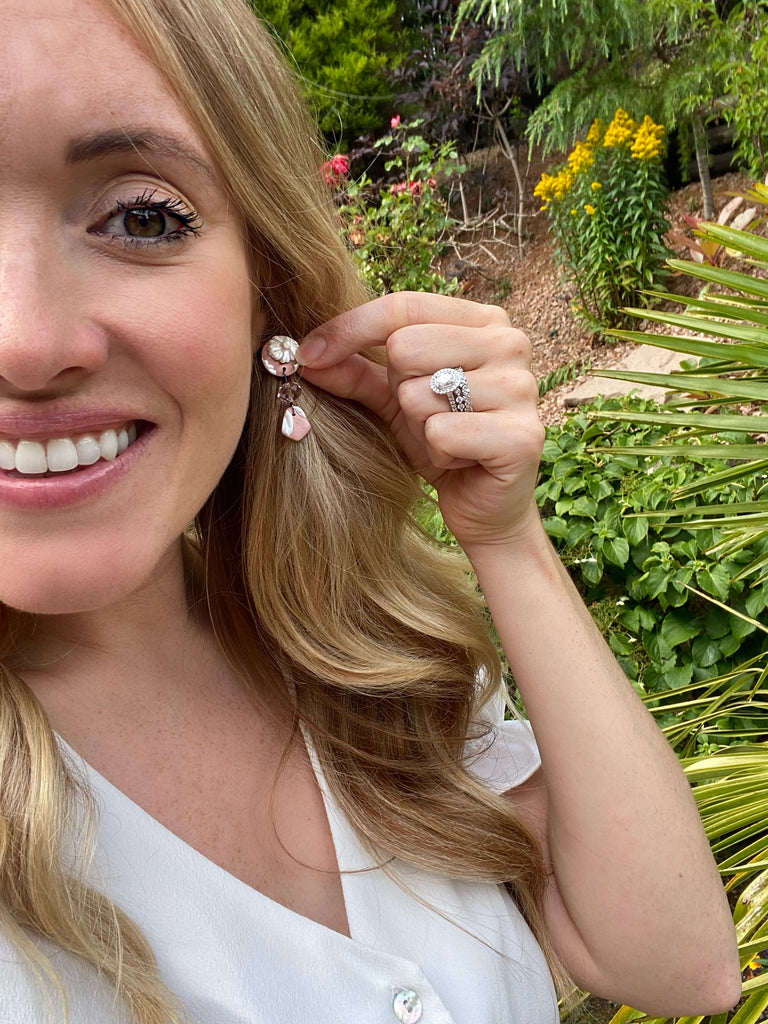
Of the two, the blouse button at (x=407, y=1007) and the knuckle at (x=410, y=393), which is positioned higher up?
the knuckle at (x=410, y=393)

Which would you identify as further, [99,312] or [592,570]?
[592,570]

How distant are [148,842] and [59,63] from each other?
102 cm

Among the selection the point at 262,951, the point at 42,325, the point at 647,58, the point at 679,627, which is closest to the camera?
the point at 42,325

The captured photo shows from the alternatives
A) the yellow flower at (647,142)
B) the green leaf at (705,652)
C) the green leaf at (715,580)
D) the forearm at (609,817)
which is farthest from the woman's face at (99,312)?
the yellow flower at (647,142)

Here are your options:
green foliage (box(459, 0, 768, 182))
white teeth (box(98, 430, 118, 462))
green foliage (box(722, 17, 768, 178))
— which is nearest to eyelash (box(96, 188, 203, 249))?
white teeth (box(98, 430, 118, 462))

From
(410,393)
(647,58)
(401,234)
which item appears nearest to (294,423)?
(410,393)

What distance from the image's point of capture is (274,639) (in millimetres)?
1648

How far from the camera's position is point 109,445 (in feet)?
3.79

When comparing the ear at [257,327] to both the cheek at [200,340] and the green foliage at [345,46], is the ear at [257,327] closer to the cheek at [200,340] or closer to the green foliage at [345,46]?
the cheek at [200,340]

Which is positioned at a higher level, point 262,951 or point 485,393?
point 485,393

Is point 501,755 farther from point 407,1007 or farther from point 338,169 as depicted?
point 338,169

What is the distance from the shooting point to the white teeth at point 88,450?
1125 millimetres

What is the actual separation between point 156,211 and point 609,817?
45.6 inches

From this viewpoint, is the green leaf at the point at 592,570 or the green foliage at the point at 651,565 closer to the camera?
the green foliage at the point at 651,565
